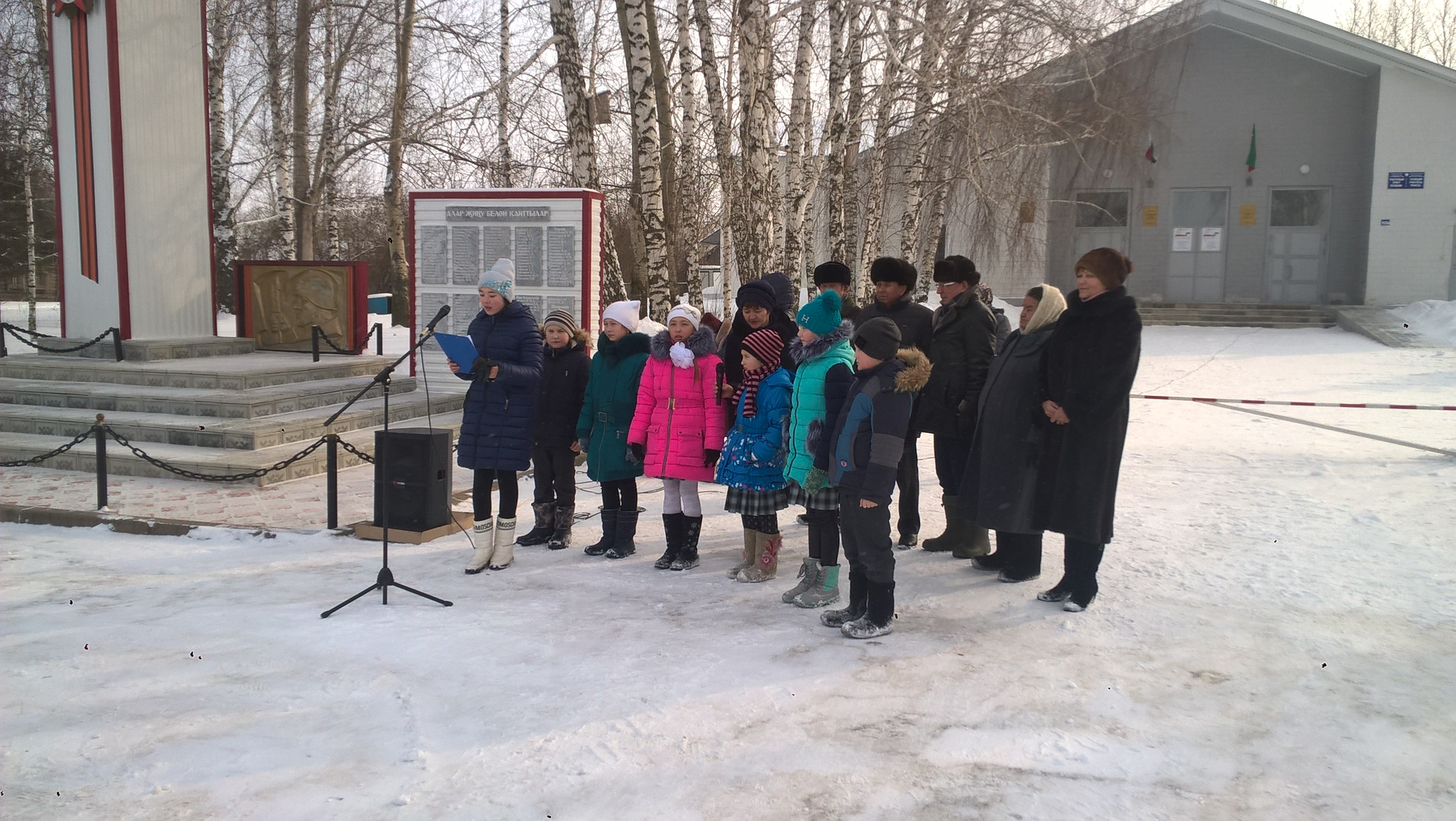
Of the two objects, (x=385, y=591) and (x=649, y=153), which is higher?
(x=649, y=153)

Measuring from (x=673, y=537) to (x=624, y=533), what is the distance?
0.41 meters

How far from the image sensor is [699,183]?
22.3 meters

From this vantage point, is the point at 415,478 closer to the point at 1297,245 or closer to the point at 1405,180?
the point at 1297,245

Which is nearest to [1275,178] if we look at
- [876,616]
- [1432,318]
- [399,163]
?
[1432,318]

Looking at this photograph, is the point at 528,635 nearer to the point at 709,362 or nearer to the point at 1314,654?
the point at 709,362

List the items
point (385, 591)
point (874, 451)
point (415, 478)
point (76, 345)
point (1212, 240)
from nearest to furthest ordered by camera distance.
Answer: point (874, 451) → point (385, 591) → point (415, 478) → point (76, 345) → point (1212, 240)

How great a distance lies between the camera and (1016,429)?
16.8ft

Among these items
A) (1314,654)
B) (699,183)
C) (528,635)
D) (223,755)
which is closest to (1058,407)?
(1314,654)

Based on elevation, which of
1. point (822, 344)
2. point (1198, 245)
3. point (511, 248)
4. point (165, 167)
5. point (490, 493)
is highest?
point (165, 167)

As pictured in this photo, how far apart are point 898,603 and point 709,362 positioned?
1.76 meters

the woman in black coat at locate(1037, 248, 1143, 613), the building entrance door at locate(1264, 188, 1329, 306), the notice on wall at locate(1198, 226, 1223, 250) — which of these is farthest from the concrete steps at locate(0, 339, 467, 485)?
the building entrance door at locate(1264, 188, 1329, 306)

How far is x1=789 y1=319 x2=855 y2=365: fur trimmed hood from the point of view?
4836 mm

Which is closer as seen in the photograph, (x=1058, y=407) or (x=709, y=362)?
(x=1058, y=407)

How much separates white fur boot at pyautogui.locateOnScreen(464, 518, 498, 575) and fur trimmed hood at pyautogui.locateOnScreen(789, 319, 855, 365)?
6.84 feet
